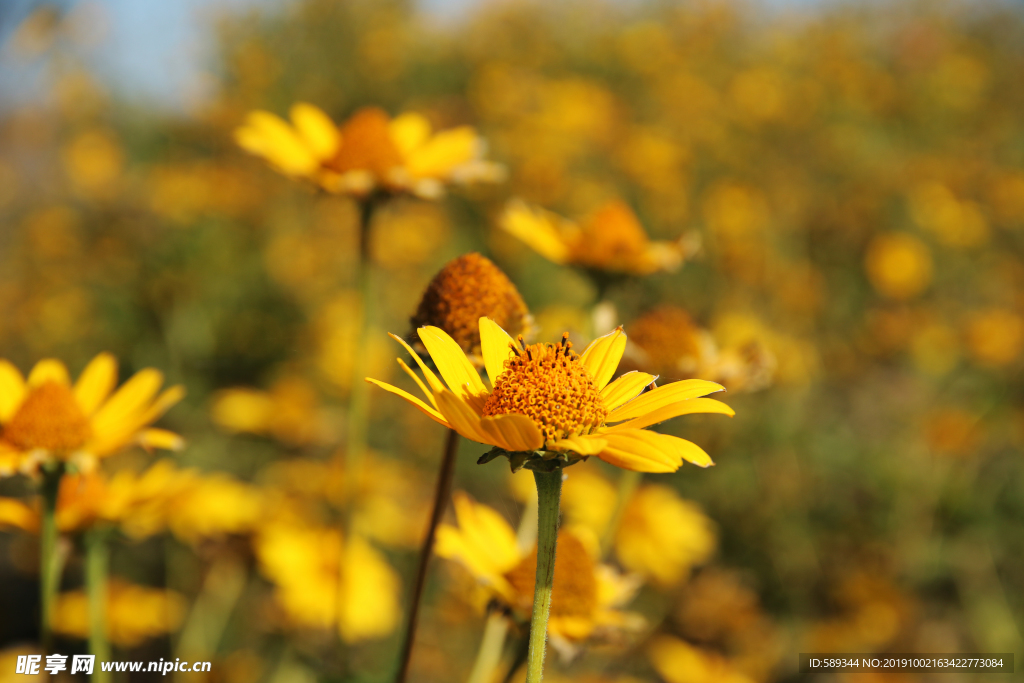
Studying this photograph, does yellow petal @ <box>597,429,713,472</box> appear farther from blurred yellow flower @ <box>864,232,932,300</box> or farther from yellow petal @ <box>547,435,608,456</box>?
blurred yellow flower @ <box>864,232,932,300</box>

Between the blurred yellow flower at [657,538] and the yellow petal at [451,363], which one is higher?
the blurred yellow flower at [657,538]

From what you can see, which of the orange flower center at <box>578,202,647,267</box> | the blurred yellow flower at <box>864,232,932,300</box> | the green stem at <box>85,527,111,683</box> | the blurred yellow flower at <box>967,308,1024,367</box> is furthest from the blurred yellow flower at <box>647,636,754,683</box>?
the blurred yellow flower at <box>864,232,932,300</box>

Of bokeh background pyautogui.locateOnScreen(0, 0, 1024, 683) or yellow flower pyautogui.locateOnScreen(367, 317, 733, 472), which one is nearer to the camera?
yellow flower pyautogui.locateOnScreen(367, 317, 733, 472)

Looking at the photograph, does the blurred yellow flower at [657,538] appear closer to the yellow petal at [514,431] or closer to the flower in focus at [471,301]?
the flower in focus at [471,301]

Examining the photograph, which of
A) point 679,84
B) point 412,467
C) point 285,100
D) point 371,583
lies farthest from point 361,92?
point 371,583

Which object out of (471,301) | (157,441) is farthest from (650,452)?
(157,441)

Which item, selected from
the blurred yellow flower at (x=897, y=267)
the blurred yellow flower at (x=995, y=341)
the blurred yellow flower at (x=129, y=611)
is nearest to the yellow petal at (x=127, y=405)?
the blurred yellow flower at (x=129, y=611)

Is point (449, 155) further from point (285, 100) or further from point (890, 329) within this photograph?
point (285, 100)

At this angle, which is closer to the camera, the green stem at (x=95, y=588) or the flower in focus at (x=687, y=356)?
the green stem at (x=95, y=588)
